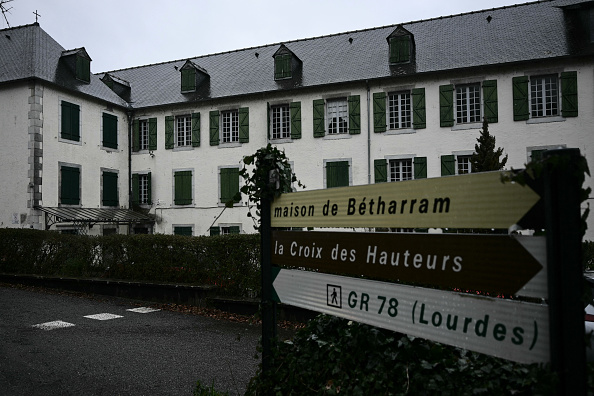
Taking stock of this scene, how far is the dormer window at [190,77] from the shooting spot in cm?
2367

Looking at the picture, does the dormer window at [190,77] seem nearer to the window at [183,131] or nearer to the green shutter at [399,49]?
the window at [183,131]

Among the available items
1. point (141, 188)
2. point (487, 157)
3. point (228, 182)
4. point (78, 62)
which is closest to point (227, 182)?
point (228, 182)

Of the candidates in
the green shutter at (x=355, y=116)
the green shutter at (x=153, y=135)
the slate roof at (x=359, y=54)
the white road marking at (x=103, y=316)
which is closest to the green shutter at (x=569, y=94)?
the slate roof at (x=359, y=54)

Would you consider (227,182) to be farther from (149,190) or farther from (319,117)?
(319,117)

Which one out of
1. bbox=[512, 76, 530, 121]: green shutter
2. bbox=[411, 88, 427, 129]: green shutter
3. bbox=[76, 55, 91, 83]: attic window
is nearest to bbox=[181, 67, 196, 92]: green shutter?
bbox=[76, 55, 91, 83]: attic window

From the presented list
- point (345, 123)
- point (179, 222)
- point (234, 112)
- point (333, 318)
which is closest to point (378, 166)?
point (345, 123)

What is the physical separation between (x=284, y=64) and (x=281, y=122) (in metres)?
2.94

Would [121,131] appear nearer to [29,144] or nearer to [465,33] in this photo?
[29,144]

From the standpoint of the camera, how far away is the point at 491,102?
17875 mm

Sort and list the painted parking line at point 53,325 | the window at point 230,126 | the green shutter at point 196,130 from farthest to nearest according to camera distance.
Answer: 1. the green shutter at point 196,130
2. the window at point 230,126
3. the painted parking line at point 53,325

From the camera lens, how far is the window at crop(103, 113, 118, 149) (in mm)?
22406

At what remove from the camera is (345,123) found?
66.0ft

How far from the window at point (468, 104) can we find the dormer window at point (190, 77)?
42.7 ft

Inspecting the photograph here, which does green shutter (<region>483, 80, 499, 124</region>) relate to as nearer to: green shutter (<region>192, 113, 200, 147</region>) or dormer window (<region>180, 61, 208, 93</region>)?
green shutter (<region>192, 113, 200, 147</region>)
